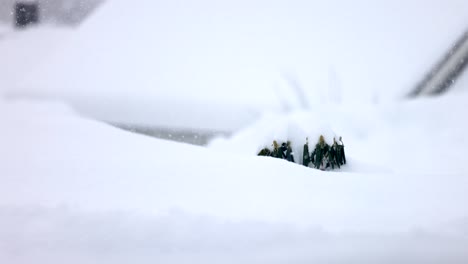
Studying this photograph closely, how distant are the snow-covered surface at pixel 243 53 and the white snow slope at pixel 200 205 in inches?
13.6

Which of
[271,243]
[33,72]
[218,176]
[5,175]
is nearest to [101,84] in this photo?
[33,72]

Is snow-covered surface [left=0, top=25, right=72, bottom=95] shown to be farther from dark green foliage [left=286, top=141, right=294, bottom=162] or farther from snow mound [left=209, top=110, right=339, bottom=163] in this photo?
dark green foliage [left=286, top=141, right=294, bottom=162]

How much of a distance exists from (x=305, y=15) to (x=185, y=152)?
3.62 ft

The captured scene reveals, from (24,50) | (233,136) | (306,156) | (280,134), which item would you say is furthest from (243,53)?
(24,50)

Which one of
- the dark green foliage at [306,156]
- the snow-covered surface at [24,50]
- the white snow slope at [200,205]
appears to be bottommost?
the white snow slope at [200,205]

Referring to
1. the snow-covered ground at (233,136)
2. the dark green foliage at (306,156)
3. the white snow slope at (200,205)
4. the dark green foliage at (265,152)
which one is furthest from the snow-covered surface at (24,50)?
the dark green foliage at (306,156)

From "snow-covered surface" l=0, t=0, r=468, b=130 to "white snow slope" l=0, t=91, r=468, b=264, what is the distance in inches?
13.6

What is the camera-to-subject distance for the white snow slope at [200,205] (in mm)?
1363

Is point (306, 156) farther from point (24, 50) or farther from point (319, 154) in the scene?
point (24, 50)

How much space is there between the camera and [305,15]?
2.45 metres

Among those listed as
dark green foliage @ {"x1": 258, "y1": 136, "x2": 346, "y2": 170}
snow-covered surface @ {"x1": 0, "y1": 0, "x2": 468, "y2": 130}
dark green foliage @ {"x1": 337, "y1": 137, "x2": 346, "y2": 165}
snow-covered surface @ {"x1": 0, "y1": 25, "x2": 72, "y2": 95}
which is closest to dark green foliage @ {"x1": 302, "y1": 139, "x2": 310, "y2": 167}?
dark green foliage @ {"x1": 258, "y1": 136, "x2": 346, "y2": 170}

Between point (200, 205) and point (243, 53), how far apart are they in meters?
1.13

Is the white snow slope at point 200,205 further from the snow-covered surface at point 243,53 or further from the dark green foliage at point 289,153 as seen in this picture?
the snow-covered surface at point 243,53

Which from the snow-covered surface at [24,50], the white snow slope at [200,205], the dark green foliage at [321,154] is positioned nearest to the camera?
the white snow slope at [200,205]
